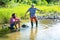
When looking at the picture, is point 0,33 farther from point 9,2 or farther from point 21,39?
point 9,2

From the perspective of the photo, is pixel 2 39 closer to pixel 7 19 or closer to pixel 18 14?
pixel 7 19

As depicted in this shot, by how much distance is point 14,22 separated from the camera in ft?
50.0

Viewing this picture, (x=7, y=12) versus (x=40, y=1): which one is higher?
(x=7, y=12)

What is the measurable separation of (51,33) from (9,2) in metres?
15.0

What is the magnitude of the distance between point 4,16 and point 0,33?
4934 mm

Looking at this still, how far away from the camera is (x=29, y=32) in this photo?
49.7 feet

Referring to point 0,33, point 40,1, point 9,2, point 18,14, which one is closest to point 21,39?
point 0,33

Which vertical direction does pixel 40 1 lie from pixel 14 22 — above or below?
below

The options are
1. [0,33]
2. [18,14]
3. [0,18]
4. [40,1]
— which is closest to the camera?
[0,33]

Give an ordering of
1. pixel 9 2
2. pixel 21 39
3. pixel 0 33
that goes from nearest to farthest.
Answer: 1. pixel 21 39
2. pixel 0 33
3. pixel 9 2

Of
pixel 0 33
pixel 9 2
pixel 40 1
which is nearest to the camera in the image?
pixel 0 33

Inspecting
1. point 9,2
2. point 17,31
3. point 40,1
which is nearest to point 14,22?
point 17,31

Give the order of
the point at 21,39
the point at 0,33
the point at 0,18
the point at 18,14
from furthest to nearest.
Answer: the point at 18,14, the point at 0,18, the point at 0,33, the point at 21,39

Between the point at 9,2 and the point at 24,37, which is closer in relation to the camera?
the point at 24,37
